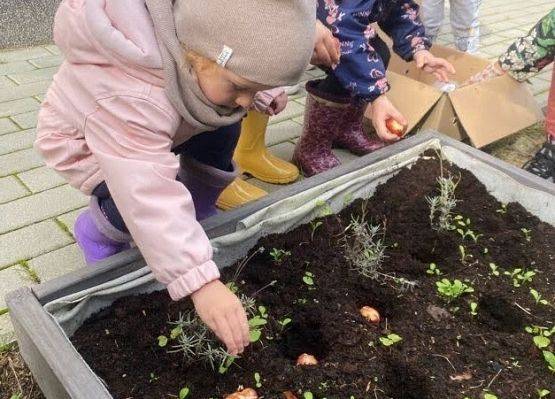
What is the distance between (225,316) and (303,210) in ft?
2.59

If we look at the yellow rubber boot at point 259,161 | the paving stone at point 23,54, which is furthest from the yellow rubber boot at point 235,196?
the paving stone at point 23,54

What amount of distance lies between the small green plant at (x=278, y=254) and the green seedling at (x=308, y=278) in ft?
0.32

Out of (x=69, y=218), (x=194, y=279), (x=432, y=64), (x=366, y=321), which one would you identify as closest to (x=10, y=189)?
(x=69, y=218)

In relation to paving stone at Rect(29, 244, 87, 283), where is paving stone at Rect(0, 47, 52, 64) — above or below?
below

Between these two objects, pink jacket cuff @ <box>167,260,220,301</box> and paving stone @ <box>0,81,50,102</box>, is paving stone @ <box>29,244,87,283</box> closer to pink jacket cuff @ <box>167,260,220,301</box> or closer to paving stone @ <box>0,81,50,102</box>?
pink jacket cuff @ <box>167,260,220,301</box>

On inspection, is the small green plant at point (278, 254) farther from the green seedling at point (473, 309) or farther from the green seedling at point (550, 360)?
the green seedling at point (550, 360)

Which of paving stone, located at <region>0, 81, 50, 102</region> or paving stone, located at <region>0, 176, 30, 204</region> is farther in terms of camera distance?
paving stone, located at <region>0, 81, 50, 102</region>

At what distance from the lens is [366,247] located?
6.29ft

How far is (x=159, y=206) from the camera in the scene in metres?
1.37

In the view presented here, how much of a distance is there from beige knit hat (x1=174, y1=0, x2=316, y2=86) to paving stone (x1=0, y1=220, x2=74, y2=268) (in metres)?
1.23

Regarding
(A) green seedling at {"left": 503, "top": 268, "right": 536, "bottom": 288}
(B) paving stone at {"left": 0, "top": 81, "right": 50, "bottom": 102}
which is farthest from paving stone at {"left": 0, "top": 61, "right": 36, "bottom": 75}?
(A) green seedling at {"left": 503, "top": 268, "right": 536, "bottom": 288}

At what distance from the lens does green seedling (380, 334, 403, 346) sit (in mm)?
1651

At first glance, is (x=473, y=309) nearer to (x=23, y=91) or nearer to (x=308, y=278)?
(x=308, y=278)

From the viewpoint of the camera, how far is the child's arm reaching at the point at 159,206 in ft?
4.40
